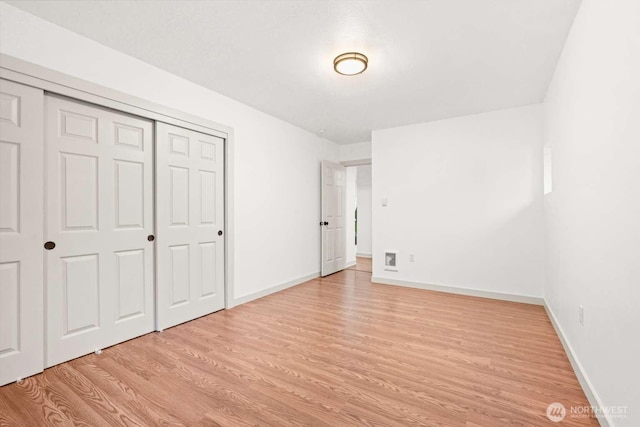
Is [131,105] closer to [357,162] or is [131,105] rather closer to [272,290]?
[272,290]

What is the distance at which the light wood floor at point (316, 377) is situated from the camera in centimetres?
171

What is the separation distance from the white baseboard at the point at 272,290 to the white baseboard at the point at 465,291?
1161mm

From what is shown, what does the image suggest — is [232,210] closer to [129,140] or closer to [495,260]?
[129,140]

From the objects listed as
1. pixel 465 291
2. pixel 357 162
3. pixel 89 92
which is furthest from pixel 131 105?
pixel 465 291

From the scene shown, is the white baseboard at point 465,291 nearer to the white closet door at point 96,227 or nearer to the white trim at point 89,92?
the white closet door at point 96,227

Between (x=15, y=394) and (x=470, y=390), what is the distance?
3.02m

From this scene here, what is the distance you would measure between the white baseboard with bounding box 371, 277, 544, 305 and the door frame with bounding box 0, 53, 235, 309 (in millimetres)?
2651

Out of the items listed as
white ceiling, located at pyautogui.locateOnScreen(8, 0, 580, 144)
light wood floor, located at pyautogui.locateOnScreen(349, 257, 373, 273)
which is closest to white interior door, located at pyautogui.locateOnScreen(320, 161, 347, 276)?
A: light wood floor, located at pyautogui.locateOnScreen(349, 257, 373, 273)

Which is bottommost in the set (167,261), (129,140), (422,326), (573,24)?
(422,326)

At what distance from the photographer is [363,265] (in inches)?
271

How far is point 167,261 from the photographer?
3057 millimetres

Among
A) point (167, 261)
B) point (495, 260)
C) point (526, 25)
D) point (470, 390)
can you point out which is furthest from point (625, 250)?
point (167, 261)

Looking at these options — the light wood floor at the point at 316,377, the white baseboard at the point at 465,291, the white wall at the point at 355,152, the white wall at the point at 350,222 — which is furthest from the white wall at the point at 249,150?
the white baseboard at the point at 465,291

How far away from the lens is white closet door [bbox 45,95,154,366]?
2291mm
